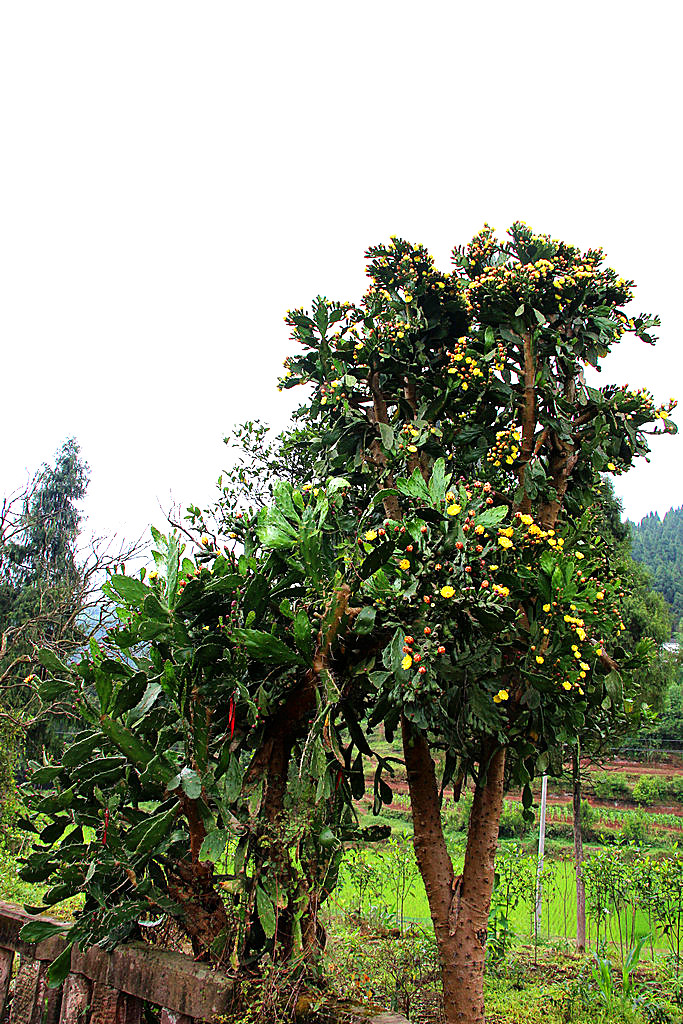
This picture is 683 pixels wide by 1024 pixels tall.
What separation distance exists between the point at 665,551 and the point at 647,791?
17065 mm

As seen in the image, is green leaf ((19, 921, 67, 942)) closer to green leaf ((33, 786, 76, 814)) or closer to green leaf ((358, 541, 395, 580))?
green leaf ((33, 786, 76, 814))

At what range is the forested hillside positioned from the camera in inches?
808

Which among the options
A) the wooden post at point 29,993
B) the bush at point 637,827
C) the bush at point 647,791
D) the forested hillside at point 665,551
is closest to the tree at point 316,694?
the wooden post at point 29,993

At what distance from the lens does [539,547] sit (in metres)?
2.56

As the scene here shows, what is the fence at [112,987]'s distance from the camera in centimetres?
182

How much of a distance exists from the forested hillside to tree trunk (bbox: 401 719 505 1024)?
11.6 m

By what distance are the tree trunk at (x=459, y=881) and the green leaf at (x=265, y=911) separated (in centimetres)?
85

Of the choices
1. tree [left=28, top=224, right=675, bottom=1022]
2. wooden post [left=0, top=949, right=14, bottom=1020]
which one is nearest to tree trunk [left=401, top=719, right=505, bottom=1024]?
tree [left=28, top=224, right=675, bottom=1022]

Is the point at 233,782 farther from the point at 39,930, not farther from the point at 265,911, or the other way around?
the point at 39,930

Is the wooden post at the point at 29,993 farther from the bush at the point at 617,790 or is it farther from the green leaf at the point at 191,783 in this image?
the bush at the point at 617,790

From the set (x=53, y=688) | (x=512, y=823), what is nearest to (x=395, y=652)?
(x=53, y=688)

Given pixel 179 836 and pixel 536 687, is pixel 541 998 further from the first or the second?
pixel 179 836

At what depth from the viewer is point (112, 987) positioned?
2016mm

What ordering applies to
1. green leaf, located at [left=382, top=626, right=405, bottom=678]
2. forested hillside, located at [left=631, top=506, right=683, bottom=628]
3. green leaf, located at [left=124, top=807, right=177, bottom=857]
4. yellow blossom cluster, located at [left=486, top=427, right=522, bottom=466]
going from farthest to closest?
forested hillside, located at [left=631, top=506, right=683, bottom=628], yellow blossom cluster, located at [left=486, top=427, right=522, bottom=466], green leaf, located at [left=382, top=626, right=405, bottom=678], green leaf, located at [left=124, top=807, right=177, bottom=857]
